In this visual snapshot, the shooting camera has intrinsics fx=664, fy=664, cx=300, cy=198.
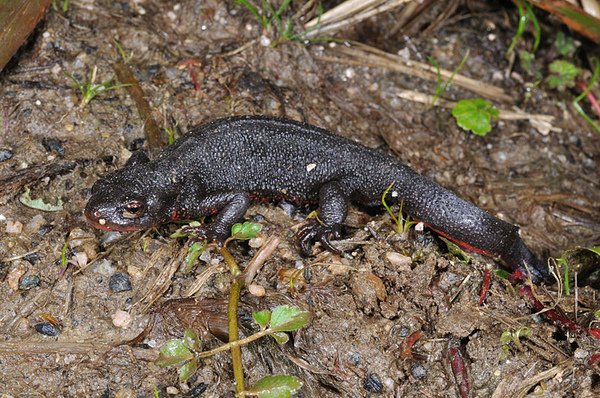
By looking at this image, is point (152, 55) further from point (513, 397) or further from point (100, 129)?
point (513, 397)

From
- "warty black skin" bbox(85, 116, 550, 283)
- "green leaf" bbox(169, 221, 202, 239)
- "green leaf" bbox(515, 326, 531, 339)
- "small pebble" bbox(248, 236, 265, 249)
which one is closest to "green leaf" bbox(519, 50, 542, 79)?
"warty black skin" bbox(85, 116, 550, 283)

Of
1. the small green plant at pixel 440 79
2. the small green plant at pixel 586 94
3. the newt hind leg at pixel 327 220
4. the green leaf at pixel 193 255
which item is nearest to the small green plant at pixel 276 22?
the small green plant at pixel 440 79

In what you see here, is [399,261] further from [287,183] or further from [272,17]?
[272,17]

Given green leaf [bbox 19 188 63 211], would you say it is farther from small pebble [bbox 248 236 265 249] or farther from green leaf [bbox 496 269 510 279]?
green leaf [bbox 496 269 510 279]

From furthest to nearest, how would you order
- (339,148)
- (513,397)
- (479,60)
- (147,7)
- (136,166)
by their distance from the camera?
Answer: 1. (479,60)
2. (147,7)
3. (339,148)
4. (136,166)
5. (513,397)

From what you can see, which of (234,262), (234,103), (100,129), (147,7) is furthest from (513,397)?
(147,7)

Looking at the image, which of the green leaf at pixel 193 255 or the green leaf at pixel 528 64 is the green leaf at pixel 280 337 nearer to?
the green leaf at pixel 193 255

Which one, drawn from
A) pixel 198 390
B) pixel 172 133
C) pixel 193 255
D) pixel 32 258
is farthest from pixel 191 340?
pixel 172 133
